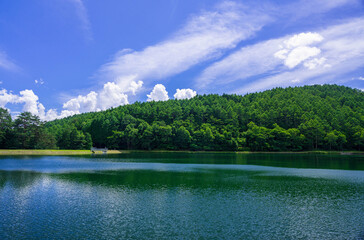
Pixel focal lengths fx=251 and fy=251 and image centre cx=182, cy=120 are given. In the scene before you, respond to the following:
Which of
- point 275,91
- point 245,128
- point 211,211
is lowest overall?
point 211,211

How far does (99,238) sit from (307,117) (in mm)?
129995

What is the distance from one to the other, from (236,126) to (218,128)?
32.6 feet

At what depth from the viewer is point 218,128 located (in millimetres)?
132875

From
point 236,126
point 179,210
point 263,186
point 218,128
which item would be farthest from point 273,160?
point 236,126

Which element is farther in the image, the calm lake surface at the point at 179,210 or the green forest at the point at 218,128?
the green forest at the point at 218,128

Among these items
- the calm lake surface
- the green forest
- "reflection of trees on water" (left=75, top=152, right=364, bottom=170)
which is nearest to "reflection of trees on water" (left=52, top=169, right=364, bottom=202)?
the calm lake surface

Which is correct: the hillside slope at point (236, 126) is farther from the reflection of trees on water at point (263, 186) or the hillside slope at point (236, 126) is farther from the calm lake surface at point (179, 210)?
the calm lake surface at point (179, 210)

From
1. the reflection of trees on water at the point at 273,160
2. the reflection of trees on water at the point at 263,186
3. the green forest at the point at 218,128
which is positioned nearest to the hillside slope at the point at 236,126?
the green forest at the point at 218,128

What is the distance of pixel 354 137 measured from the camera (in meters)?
108

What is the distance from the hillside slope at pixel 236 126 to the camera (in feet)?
374

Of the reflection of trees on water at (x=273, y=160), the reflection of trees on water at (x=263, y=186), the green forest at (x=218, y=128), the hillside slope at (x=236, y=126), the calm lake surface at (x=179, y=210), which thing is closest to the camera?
the calm lake surface at (x=179, y=210)

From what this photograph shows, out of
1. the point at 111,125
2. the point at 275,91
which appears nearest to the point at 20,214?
the point at 111,125

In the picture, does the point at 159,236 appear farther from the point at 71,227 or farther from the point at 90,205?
the point at 90,205

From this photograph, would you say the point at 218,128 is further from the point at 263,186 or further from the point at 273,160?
the point at 263,186
